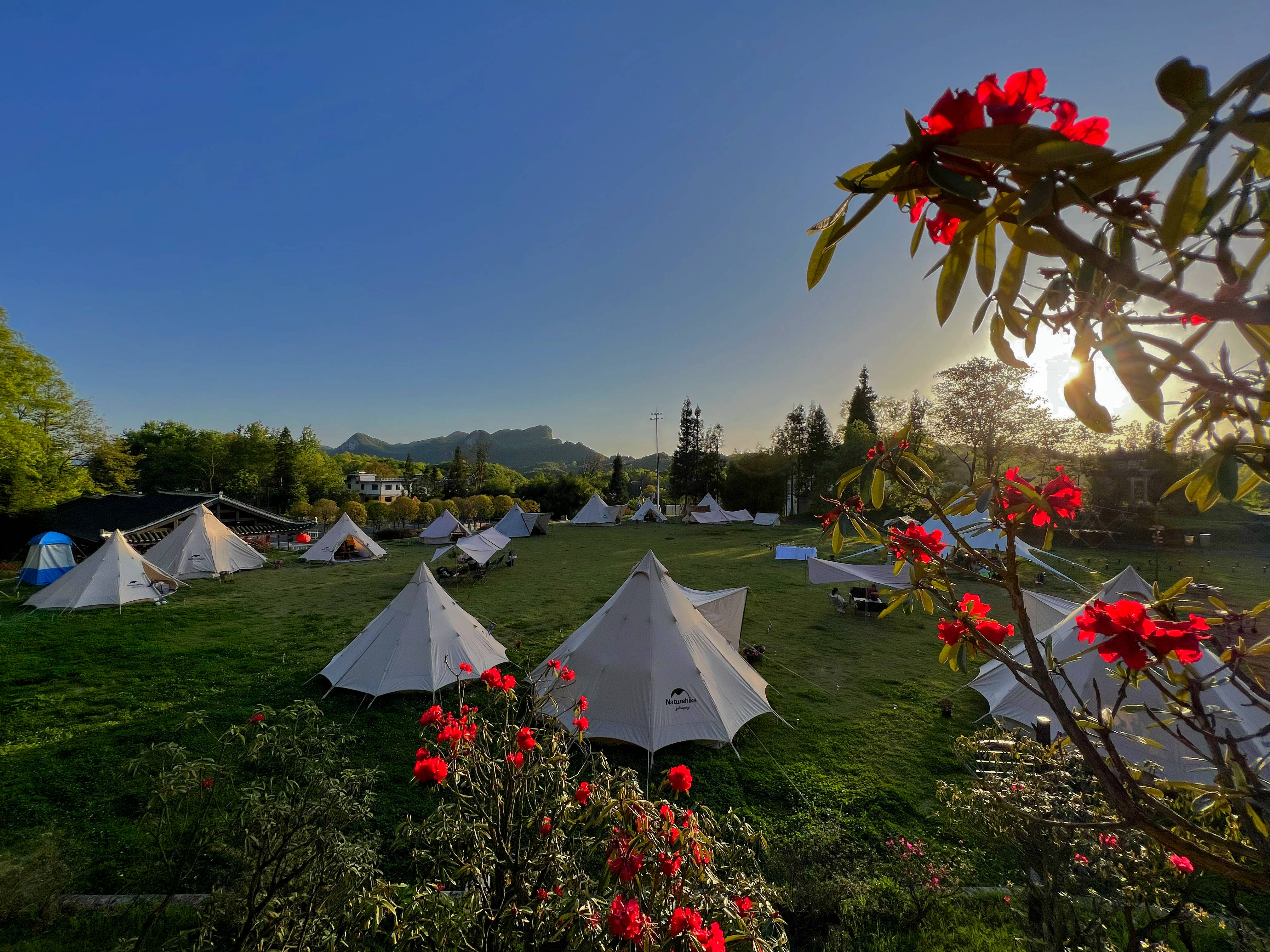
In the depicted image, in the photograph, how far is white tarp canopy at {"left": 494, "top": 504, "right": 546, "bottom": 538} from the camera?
2461 cm

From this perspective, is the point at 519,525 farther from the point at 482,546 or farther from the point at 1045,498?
the point at 1045,498

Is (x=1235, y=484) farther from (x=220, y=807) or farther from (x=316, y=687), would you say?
(x=316, y=687)

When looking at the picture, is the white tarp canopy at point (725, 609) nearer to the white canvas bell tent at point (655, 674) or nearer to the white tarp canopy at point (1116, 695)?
the white canvas bell tent at point (655, 674)

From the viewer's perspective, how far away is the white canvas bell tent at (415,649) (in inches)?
239

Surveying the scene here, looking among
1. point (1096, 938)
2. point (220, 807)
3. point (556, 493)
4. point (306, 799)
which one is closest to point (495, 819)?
point (306, 799)

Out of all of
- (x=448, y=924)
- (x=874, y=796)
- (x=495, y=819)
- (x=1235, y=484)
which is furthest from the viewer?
(x=874, y=796)

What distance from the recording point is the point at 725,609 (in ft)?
22.8

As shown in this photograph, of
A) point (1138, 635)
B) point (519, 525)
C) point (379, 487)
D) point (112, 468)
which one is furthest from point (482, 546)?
point (379, 487)

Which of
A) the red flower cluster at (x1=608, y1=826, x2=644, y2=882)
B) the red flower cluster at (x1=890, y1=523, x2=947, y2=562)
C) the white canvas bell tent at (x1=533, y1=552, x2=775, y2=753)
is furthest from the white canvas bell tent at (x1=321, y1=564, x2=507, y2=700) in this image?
the red flower cluster at (x1=890, y1=523, x2=947, y2=562)

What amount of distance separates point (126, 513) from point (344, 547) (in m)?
6.64

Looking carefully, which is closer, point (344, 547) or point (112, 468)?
point (344, 547)

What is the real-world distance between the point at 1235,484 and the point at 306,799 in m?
3.45

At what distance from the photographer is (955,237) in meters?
0.62

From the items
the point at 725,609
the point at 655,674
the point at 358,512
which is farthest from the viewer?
the point at 358,512
